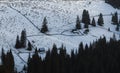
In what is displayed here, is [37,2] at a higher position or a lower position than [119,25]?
higher

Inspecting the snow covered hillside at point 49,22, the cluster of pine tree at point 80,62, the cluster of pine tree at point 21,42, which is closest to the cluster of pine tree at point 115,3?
the snow covered hillside at point 49,22

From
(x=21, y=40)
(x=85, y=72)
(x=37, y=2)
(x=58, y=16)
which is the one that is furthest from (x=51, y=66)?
(x=37, y=2)

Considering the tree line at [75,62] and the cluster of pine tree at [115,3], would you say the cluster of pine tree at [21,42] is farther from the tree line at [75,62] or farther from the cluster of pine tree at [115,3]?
the cluster of pine tree at [115,3]

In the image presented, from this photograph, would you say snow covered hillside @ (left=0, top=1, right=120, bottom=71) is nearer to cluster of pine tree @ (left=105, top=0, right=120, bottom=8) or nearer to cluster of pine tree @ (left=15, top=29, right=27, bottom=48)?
cluster of pine tree @ (left=15, top=29, right=27, bottom=48)

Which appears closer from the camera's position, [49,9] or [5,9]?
[5,9]

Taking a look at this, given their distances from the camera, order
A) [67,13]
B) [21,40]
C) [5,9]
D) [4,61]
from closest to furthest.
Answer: [4,61]
[21,40]
[5,9]
[67,13]

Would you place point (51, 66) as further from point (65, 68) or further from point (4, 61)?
point (4, 61)

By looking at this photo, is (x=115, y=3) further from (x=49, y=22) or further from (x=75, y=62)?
(x=75, y=62)

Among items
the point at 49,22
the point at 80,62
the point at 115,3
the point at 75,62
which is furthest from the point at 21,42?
the point at 115,3
